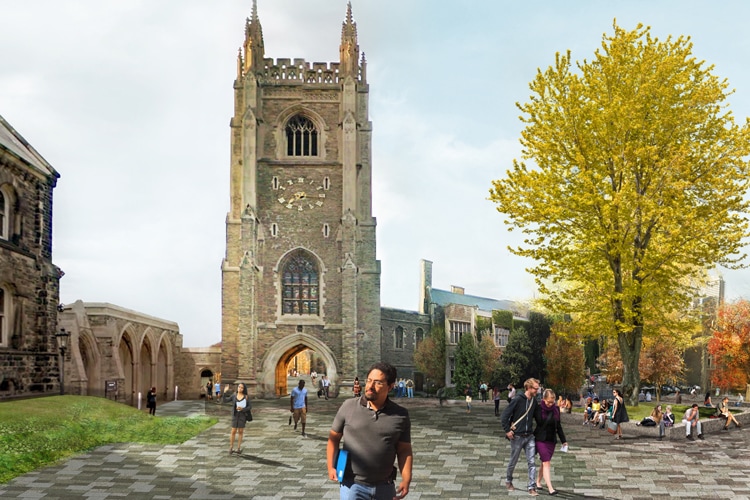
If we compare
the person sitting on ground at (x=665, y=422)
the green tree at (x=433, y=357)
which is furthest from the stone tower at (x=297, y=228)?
the person sitting on ground at (x=665, y=422)

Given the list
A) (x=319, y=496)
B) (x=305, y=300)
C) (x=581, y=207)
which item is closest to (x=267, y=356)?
(x=305, y=300)

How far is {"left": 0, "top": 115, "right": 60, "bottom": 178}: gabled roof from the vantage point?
2414 cm

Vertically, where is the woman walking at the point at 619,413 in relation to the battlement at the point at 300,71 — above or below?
below

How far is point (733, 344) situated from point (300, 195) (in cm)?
2419

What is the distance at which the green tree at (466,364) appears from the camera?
48969 millimetres

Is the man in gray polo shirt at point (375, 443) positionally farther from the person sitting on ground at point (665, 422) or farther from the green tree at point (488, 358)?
the green tree at point (488, 358)

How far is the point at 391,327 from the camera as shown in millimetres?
55594

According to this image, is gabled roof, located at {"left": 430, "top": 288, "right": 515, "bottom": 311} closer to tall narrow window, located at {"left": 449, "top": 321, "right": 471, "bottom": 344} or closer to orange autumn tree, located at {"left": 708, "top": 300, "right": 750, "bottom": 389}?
tall narrow window, located at {"left": 449, "top": 321, "right": 471, "bottom": 344}

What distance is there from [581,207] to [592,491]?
37.8 feet

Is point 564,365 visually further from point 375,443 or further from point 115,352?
point 375,443

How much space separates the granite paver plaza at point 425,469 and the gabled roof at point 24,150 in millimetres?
10585

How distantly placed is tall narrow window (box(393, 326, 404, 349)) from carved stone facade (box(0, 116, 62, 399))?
32541 millimetres

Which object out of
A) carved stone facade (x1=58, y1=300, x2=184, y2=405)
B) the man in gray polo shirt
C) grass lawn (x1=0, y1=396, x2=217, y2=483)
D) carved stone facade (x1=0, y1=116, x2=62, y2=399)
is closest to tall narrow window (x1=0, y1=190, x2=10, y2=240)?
carved stone facade (x1=0, y1=116, x2=62, y2=399)

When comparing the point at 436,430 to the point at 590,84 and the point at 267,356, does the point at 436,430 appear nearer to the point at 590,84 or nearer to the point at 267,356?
the point at 590,84
